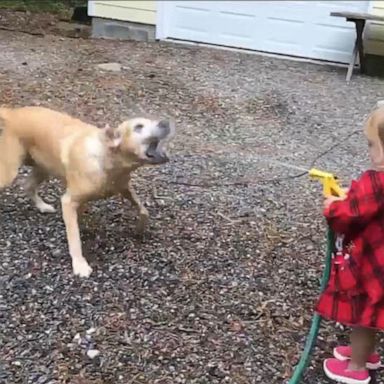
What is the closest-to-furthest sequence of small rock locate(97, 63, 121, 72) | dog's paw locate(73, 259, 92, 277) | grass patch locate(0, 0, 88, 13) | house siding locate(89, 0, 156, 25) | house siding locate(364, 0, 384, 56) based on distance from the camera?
dog's paw locate(73, 259, 92, 277)
small rock locate(97, 63, 121, 72)
house siding locate(364, 0, 384, 56)
house siding locate(89, 0, 156, 25)
grass patch locate(0, 0, 88, 13)

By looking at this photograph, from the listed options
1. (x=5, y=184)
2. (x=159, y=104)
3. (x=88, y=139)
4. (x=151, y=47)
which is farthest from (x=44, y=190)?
(x=151, y=47)

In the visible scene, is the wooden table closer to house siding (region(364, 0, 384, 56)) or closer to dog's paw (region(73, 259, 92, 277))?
house siding (region(364, 0, 384, 56))

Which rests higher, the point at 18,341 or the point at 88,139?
the point at 88,139

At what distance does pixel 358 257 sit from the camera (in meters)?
2.78

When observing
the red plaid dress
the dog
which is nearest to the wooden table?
the dog

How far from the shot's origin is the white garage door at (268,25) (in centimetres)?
1029

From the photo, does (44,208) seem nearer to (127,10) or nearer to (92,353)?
(92,353)

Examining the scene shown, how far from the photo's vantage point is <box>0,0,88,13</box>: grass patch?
42.9 ft

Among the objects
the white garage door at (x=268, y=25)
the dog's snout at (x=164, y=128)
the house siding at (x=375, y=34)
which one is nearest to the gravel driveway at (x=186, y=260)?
the dog's snout at (x=164, y=128)

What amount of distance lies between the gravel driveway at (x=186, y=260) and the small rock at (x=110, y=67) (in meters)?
1.08

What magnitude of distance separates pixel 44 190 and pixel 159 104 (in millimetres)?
2754

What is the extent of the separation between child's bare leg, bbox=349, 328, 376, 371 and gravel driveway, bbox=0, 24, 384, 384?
180 millimetres

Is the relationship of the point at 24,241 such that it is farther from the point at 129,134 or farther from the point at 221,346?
the point at 221,346

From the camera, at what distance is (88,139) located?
12.5 feet
